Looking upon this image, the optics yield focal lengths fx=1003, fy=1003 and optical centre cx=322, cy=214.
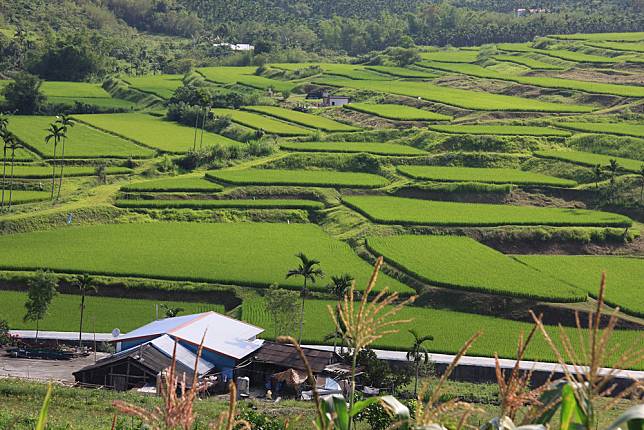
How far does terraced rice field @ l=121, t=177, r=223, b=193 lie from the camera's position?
53969 millimetres

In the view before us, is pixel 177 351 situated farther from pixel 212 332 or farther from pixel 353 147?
pixel 353 147

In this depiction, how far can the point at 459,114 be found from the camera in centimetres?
7681

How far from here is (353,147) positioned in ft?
217

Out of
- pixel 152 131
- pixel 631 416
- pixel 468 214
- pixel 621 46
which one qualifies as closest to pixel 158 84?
pixel 152 131

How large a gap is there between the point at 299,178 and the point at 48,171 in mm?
14587

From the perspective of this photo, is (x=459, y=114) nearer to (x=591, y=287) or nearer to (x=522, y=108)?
(x=522, y=108)

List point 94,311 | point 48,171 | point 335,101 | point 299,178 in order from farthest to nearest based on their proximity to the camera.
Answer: point 335,101, point 48,171, point 299,178, point 94,311

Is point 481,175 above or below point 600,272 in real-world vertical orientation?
above

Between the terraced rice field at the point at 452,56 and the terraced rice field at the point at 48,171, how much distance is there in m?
56.3

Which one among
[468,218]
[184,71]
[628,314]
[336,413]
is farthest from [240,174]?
[184,71]

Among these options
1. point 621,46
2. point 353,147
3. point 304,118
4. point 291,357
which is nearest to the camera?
point 291,357

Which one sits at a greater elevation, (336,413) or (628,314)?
(336,413)

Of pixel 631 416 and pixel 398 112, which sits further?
pixel 398 112

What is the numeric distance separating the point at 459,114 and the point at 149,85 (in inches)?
1370
